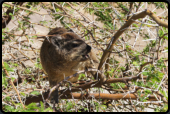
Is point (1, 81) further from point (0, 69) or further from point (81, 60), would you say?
point (81, 60)

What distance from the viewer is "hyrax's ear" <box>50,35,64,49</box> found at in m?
3.86

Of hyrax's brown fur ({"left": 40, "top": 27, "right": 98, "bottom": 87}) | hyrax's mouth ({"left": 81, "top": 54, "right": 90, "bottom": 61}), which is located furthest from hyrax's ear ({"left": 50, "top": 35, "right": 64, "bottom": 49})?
hyrax's mouth ({"left": 81, "top": 54, "right": 90, "bottom": 61})

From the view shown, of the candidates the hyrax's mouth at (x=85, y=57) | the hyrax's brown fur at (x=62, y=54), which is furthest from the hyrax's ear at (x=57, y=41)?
the hyrax's mouth at (x=85, y=57)

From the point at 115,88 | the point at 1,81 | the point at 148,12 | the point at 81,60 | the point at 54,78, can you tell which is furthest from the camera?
the point at 54,78

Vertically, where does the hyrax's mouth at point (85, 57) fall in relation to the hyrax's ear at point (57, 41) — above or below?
below

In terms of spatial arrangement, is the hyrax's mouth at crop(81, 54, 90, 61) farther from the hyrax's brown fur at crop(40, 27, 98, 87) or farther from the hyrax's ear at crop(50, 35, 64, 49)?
the hyrax's ear at crop(50, 35, 64, 49)

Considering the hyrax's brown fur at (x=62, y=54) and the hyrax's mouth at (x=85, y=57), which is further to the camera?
the hyrax's brown fur at (x=62, y=54)

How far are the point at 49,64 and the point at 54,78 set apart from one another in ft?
1.13

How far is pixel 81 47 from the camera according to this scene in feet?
12.5

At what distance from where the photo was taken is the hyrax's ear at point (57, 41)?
386 cm

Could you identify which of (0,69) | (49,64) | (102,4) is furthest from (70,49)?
(0,69)

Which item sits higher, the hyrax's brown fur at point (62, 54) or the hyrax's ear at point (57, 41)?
the hyrax's ear at point (57, 41)

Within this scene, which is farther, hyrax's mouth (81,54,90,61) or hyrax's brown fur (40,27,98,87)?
hyrax's brown fur (40,27,98,87)

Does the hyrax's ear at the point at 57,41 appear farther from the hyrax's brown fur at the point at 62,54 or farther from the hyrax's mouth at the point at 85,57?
the hyrax's mouth at the point at 85,57
